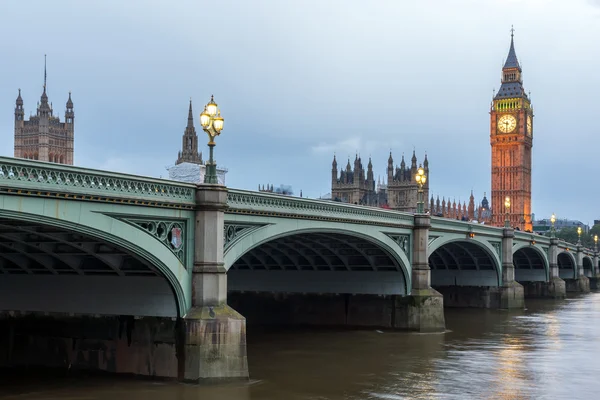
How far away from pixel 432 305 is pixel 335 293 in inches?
251

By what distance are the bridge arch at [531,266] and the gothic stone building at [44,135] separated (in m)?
122

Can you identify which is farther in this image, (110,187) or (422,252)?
(422,252)

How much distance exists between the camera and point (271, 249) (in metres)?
44.3

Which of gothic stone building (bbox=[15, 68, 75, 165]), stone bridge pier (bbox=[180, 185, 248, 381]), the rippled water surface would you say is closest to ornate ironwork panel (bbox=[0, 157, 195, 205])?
stone bridge pier (bbox=[180, 185, 248, 381])

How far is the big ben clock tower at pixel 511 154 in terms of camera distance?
194500 mm

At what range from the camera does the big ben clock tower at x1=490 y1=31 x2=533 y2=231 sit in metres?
194

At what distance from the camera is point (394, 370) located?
106 ft

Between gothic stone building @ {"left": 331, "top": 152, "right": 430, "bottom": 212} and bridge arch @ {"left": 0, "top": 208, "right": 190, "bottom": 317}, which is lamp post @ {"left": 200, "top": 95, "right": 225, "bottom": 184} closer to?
bridge arch @ {"left": 0, "top": 208, "right": 190, "bottom": 317}

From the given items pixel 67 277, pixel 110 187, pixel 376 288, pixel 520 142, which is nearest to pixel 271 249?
pixel 376 288

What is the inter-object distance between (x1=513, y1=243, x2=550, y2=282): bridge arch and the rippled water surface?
35.0 meters

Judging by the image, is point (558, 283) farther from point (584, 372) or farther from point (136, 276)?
point (136, 276)

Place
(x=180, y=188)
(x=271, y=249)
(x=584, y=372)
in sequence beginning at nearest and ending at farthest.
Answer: (x=180, y=188), (x=584, y=372), (x=271, y=249)

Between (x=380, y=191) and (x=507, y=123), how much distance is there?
37699mm

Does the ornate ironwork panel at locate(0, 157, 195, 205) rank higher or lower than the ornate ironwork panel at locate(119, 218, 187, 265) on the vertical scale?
higher
